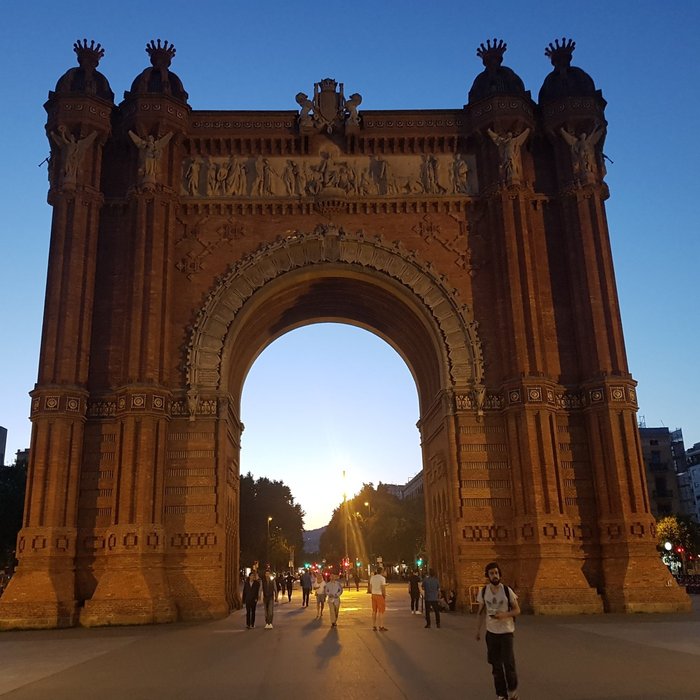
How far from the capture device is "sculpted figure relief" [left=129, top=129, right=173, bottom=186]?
84.7 feet

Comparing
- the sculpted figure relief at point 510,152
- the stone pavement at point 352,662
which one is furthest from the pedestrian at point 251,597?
the sculpted figure relief at point 510,152

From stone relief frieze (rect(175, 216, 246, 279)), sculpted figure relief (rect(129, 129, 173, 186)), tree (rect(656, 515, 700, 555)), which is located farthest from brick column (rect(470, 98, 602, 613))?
tree (rect(656, 515, 700, 555))

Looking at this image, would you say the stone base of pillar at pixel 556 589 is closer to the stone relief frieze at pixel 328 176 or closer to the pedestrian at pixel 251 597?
the pedestrian at pixel 251 597

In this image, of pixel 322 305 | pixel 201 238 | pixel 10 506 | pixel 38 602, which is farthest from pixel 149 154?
pixel 10 506

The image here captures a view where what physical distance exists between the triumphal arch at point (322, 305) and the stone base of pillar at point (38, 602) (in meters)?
0.07

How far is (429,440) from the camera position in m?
28.9

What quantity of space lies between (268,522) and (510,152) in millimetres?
57045

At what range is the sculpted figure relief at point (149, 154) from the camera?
1016 inches

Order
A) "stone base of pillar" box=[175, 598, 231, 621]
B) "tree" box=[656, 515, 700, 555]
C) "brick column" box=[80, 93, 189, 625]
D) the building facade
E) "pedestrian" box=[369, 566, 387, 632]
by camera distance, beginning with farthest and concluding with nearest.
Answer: the building facade < "tree" box=[656, 515, 700, 555] < "stone base of pillar" box=[175, 598, 231, 621] < "brick column" box=[80, 93, 189, 625] < "pedestrian" box=[369, 566, 387, 632]

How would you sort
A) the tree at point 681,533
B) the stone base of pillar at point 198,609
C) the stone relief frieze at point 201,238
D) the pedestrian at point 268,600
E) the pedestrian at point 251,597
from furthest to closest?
the tree at point 681,533 < the stone relief frieze at point 201,238 < the stone base of pillar at point 198,609 < the pedestrian at point 268,600 < the pedestrian at point 251,597

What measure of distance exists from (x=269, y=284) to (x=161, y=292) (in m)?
3.98

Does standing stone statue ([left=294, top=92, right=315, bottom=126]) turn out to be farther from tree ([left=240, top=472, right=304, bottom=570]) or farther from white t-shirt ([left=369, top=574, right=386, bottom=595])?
tree ([left=240, top=472, right=304, bottom=570])

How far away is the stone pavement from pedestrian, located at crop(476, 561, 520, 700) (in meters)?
0.87

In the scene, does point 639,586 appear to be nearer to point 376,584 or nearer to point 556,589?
point 556,589
